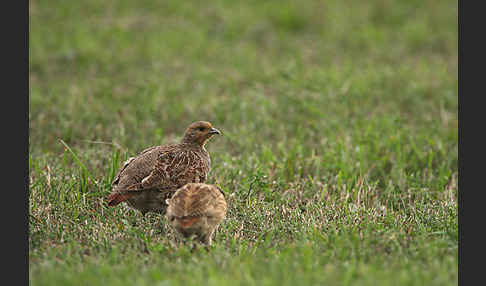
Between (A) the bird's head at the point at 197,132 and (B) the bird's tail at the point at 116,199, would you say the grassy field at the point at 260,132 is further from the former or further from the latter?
(A) the bird's head at the point at 197,132

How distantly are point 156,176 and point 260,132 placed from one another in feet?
10.0

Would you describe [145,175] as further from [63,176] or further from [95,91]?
[95,91]

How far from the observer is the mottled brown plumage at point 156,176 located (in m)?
5.14

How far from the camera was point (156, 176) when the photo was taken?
5.23 metres

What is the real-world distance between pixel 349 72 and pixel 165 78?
337cm

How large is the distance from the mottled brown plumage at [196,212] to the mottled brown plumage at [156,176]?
19.1 inches

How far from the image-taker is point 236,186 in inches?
244


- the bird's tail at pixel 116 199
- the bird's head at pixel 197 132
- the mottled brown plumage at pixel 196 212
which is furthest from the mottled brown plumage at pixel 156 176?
the mottled brown plumage at pixel 196 212

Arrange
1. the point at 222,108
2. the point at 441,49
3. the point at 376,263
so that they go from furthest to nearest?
the point at 441,49 → the point at 222,108 → the point at 376,263

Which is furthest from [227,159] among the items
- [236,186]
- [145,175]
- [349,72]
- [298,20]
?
[298,20]

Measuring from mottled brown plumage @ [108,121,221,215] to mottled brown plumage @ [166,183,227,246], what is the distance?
49 cm

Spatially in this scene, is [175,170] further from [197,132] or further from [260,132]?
[260,132]

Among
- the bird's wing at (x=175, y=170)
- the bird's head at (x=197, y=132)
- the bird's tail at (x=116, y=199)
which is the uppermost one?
the bird's head at (x=197, y=132)

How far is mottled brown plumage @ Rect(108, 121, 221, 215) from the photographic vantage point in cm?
514
